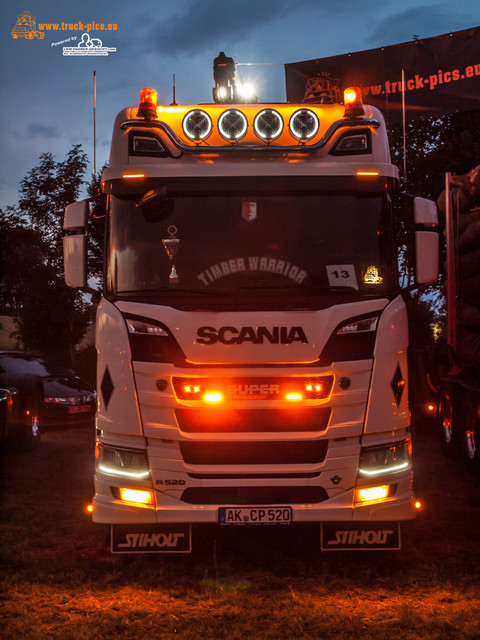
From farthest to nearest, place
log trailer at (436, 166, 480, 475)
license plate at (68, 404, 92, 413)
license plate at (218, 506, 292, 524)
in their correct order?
license plate at (68, 404, 92, 413)
log trailer at (436, 166, 480, 475)
license plate at (218, 506, 292, 524)

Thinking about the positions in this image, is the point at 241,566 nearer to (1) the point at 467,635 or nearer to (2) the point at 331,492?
(2) the point at 331,492

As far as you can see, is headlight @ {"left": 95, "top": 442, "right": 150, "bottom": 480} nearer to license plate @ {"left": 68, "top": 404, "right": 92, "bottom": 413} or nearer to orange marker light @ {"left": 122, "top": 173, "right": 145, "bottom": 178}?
orange marker light @ {"left": 122, "top": 173, "right": 145, "bottom": 178}

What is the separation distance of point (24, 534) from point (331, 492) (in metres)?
2.91

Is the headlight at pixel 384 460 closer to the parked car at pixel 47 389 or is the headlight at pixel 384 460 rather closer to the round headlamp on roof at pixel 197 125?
the round headlamp on roof at pixel 197 125

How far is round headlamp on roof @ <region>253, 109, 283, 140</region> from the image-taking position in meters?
6.09

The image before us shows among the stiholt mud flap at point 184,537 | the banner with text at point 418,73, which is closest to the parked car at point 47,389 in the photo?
the stiholt mud flap at point 184,537

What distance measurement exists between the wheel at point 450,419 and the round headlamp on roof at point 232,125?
17.0 ft

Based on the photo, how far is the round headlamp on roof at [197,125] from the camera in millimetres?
6043

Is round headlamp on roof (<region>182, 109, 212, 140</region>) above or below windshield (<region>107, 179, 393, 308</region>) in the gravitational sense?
above

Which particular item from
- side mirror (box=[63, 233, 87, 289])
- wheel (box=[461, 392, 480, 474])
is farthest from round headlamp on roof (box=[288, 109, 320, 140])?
wheel (box=[461, 392, 480, 474])

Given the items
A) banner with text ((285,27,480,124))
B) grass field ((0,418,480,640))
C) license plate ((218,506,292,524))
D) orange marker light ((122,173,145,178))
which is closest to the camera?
grass field ((0,418,480,640))

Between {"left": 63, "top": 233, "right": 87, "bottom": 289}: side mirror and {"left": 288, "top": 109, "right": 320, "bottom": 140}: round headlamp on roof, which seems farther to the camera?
{"left": 288, "top": 109, "right": 320, "bottom": 140}: round headlamp on roof

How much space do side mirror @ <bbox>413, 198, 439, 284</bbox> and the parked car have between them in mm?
7548

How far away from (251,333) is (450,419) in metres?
5.43
